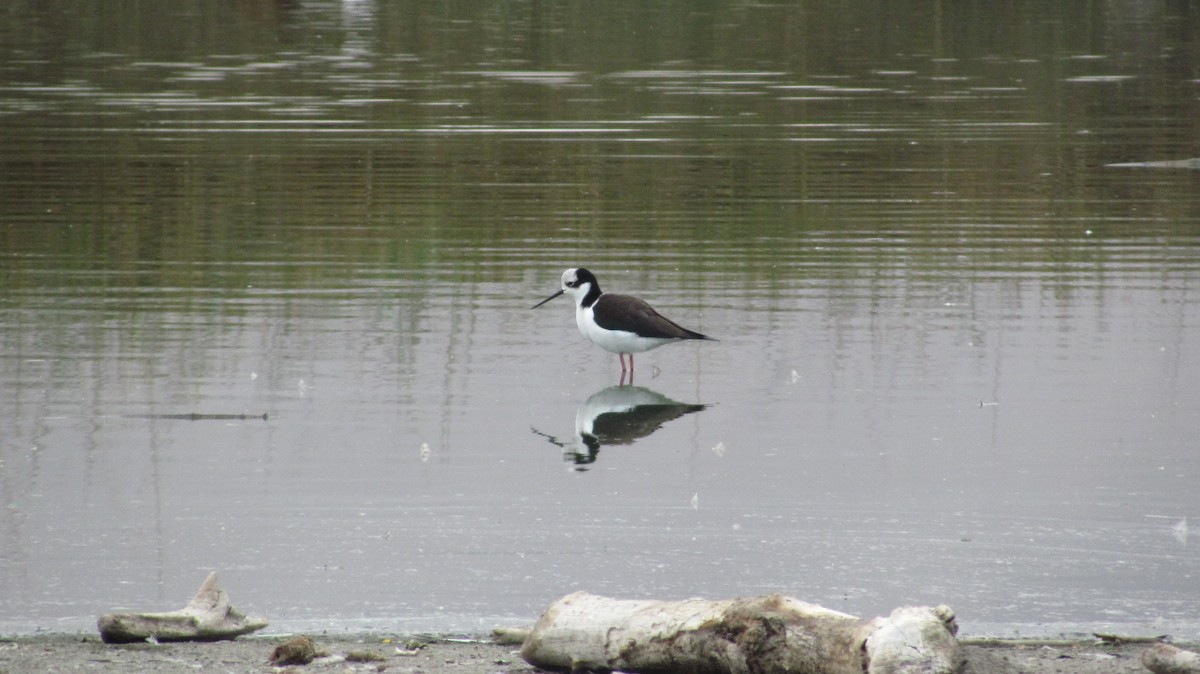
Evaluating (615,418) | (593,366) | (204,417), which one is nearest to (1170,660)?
(615,418)

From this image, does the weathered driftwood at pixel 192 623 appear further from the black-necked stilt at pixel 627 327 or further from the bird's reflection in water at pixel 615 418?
the black-necked stilt at pixel 627 327

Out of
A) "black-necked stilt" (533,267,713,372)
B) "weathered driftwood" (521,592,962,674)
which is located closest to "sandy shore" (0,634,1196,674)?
"weathered driftwood" (521,592,962,674)

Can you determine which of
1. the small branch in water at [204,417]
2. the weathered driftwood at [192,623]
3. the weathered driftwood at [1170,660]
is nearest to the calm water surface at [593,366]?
the small branch in water at [204,417]

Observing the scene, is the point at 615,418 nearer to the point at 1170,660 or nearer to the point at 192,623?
the point at 192,623

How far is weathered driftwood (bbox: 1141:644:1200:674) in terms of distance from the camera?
244 inches

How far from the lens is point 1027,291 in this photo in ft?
48.0

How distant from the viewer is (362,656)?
6.62 m

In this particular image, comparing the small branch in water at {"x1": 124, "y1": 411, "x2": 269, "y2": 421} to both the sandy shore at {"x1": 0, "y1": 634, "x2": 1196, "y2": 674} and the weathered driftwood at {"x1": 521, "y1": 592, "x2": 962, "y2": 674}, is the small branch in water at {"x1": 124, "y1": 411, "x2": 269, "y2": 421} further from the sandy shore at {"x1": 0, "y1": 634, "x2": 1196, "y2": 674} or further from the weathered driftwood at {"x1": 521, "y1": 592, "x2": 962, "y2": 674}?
the weathered driftwood at {"x1": 521, "y1": 592, "x2": 962, "y2": 674}

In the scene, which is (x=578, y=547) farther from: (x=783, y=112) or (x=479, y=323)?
(x=783, y=112)

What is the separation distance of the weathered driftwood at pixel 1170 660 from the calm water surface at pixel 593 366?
794 mm

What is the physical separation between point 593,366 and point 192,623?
19.5ft

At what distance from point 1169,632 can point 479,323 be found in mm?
7219

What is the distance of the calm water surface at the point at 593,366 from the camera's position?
26.3 ft

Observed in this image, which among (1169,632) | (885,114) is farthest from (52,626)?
(885,114)
